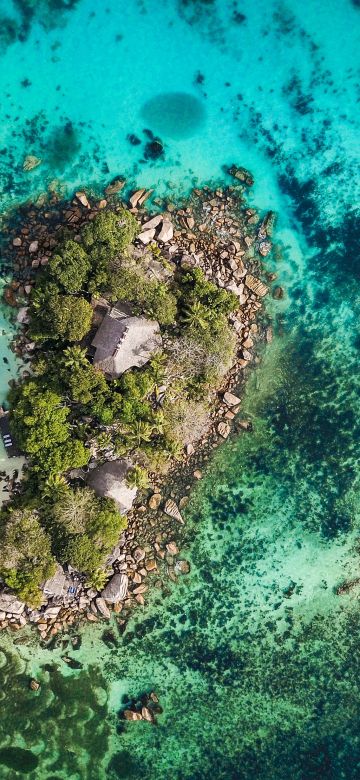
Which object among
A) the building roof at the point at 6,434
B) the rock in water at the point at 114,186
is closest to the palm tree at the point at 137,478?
the building roof at the point at 6,434

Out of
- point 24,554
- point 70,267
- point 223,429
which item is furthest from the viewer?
point 223,429

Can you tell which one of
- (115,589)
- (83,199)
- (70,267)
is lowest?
(115,589)

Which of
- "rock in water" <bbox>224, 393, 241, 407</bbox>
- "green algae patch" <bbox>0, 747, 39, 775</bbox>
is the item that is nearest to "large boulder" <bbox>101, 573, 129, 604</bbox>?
"green algae patch" <bbox>0, 747, 39, 775</bbox>

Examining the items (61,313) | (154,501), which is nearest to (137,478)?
(154,501)

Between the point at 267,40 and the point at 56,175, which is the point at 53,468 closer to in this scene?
the point at 56,175

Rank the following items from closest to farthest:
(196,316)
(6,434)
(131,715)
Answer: (196,316)
(6,434)
(131,715)

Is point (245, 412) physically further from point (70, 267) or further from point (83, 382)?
point (70, 267)

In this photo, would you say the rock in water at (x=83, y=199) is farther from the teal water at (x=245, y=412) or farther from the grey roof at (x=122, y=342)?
the grey roof at (x=122, y=342)
